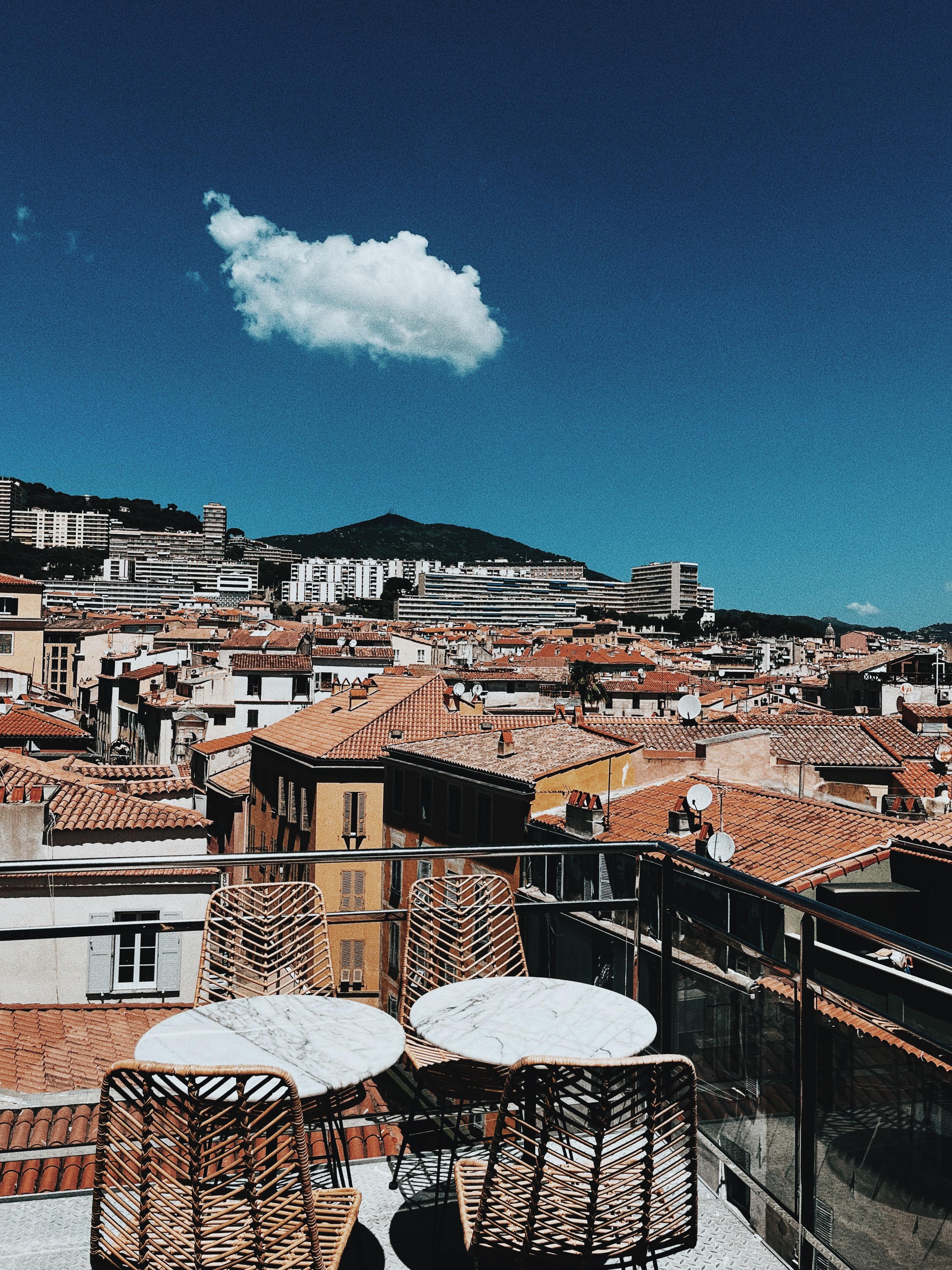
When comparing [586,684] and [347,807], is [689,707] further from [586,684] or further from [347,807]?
[586,684]

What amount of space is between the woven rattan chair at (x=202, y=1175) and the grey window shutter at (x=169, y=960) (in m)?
2.10

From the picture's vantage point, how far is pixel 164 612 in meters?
125

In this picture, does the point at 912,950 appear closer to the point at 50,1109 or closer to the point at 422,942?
the point at 422,942

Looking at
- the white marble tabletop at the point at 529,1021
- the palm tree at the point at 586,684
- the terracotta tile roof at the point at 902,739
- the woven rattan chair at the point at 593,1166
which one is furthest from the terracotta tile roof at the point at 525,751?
the woven rattan chair at the point at 593,1166

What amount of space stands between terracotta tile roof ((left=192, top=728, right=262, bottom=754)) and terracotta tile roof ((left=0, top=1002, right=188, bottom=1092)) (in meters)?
28.9

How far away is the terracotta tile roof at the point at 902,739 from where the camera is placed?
103 ft

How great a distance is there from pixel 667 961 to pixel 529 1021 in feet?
3.27

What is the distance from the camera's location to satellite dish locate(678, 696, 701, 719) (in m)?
25.9

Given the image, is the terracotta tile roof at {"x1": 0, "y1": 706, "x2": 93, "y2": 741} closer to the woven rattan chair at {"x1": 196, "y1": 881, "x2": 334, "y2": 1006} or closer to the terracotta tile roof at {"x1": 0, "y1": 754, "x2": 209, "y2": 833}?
the terracotta tile roof at {"x1": 0, "y1": 754, "x2": 209, "y2": 833}

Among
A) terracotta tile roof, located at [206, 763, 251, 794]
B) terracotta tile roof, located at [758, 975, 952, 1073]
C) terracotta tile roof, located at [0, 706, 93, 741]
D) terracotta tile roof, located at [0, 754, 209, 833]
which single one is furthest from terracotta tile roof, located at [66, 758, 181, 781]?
terracotta tile roof, located at [758, 975, 952, 1073]

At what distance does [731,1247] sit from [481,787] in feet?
66.3

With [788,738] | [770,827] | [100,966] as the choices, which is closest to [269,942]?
[100,966]

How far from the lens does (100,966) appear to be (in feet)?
25.3

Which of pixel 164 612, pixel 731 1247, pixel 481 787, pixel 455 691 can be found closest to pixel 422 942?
pixel 731 1247
